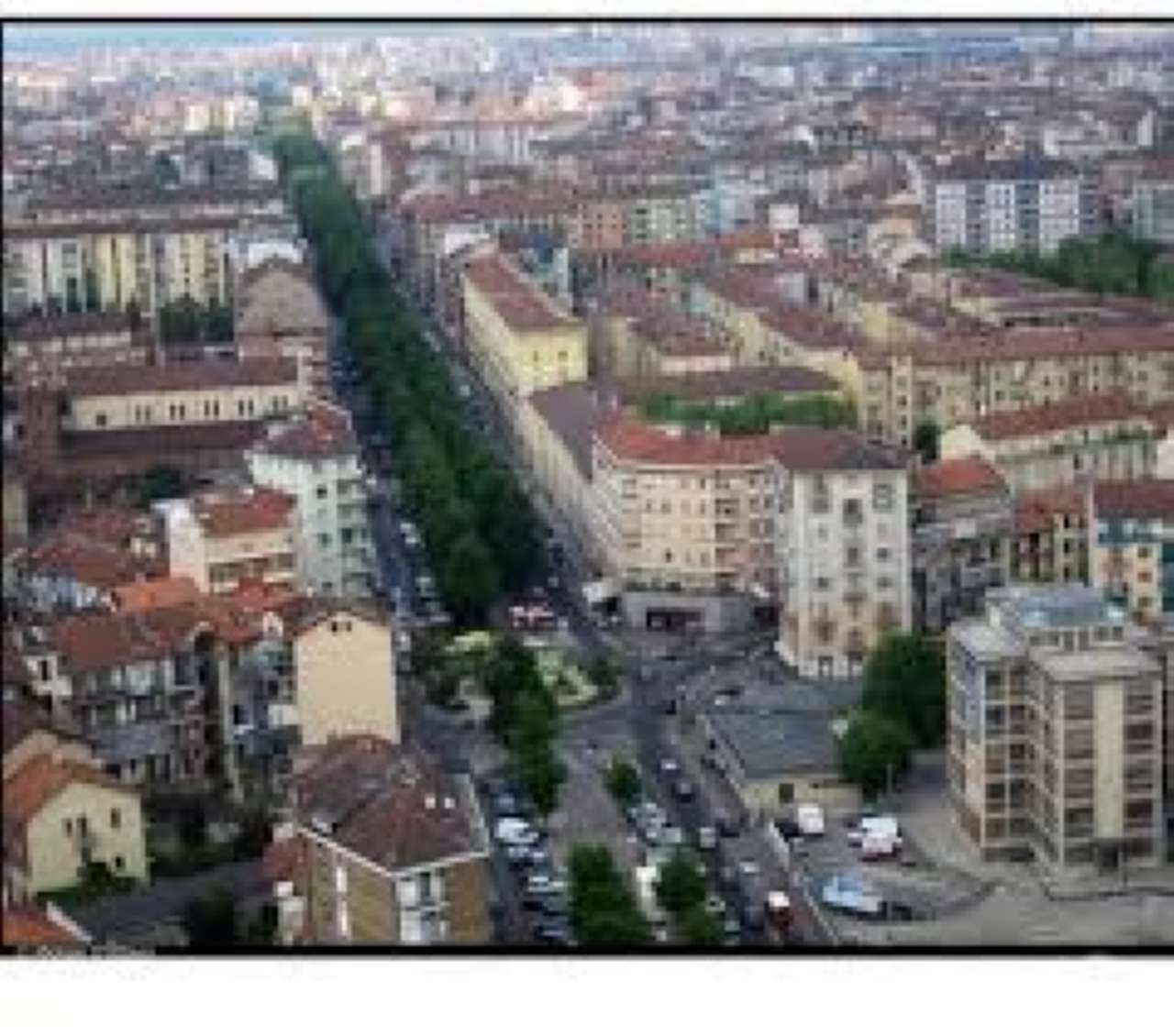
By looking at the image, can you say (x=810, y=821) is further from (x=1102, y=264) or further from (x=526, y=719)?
(x=1102, y=264)

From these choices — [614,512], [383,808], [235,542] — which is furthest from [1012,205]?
[383,808]

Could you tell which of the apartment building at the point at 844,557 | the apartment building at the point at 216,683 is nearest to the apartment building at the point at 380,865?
the apartment building at the point at 216,683

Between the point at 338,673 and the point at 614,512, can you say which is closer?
the point at 338,673

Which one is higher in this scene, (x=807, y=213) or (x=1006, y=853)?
(x=807, y=213)

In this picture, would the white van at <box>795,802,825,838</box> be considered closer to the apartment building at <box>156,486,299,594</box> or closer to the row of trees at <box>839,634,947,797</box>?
the row of trees at <box>839,634,947,797</box>

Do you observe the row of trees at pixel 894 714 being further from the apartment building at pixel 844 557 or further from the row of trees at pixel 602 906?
the row of trees at pixel 602 906

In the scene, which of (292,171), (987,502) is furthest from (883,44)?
(292,171)

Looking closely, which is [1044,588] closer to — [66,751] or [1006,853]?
[1006,853]
